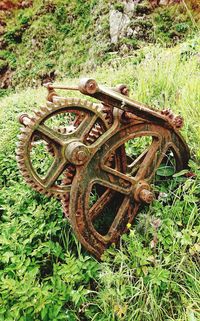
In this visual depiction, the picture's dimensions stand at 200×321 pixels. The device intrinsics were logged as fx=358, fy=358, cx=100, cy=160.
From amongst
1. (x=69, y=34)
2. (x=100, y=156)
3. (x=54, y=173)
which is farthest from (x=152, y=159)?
(x=69, y=34)

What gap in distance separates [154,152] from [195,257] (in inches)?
28.6

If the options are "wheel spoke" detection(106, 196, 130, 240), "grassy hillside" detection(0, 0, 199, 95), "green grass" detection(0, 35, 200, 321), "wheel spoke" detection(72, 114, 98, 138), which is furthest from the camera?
"grassy hillside" detection(0, 0, 199, 95)

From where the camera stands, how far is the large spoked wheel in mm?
2133

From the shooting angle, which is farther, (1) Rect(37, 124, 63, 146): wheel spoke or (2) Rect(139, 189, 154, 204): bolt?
(2) Rect(139, 189, 154, 204): bolt

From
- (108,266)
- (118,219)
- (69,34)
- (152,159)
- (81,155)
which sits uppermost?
(69,34)

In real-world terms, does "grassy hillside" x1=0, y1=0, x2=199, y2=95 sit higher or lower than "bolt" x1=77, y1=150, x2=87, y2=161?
higher

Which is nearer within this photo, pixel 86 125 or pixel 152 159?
pixel 86 125

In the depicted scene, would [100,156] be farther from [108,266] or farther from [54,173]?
[108,266]

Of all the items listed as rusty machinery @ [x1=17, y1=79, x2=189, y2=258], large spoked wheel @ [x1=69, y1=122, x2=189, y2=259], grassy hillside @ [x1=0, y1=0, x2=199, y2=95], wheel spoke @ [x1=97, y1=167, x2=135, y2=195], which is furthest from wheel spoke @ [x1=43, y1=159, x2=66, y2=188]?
grassy hillside @ [x1=0, y1=0, x2=199, y2=95]

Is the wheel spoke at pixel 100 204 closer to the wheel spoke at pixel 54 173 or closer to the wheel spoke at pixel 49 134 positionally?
the wheel spoke at pixel 54 173

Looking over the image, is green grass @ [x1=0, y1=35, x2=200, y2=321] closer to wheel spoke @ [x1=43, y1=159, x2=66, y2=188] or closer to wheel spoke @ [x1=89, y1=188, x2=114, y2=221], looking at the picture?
wheel spoke @ [x1=89, y1=188, x2=114, y2=221]

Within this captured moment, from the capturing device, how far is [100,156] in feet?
7.07

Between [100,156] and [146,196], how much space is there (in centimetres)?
41

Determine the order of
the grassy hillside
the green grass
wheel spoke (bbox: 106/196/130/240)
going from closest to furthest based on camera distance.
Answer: the green grass < wheel spoke (bbox: 106/196/130/240) < the grassy hillside
